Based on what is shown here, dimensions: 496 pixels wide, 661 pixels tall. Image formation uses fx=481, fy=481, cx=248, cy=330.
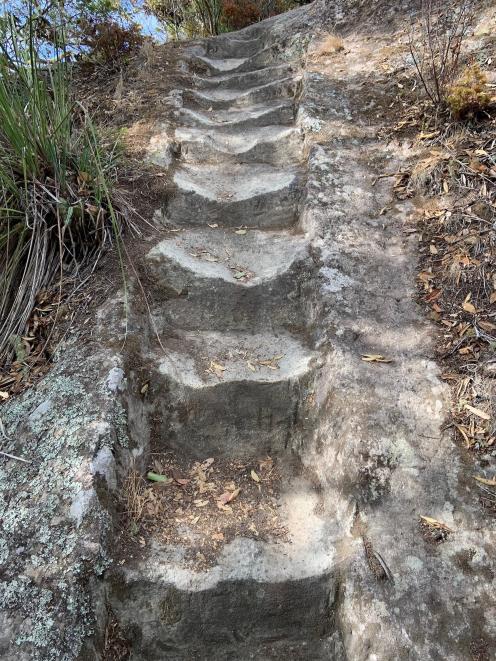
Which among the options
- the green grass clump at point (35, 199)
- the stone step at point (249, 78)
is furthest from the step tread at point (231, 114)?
the green grass clump at point (35, 199)

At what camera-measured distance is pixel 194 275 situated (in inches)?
120

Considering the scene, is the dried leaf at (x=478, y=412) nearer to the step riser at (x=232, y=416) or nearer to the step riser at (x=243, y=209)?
the step riser at (x=232, y=416)

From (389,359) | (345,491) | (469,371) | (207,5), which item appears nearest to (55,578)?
(345,491)

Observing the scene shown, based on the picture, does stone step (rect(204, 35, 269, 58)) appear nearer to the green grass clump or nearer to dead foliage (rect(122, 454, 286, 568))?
the green grass clump

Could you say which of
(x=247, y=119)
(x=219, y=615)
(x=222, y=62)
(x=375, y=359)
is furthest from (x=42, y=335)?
(x=222, y=62)

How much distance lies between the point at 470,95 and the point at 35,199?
9.49 feet

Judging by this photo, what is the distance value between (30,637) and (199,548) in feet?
2.29

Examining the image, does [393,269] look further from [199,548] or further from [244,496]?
[199,548]

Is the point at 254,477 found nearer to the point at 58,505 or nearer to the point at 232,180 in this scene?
the point at 58,505

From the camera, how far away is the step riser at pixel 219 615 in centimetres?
191

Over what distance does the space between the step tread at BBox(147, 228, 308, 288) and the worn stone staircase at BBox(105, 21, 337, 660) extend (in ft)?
0.04

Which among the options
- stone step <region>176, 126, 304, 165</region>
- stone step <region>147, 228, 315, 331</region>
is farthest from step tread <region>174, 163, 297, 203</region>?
stone step <region>147, 228, 315, 331</region>

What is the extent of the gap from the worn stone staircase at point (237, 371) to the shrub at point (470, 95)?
1192mm

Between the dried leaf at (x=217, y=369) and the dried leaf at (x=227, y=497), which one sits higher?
the dried leaf at (x=217, y=369)
